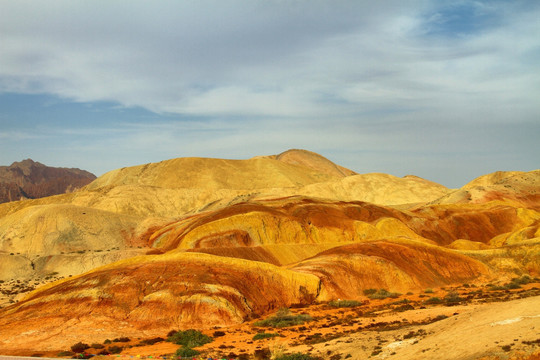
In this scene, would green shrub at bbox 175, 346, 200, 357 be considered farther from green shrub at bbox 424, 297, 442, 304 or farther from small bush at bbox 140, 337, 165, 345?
green shrub at bbox 424, 297, 442, 304

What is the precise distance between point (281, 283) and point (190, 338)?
12.8 meters

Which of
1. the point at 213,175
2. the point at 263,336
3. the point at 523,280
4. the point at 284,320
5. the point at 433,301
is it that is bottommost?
the point at 523,280

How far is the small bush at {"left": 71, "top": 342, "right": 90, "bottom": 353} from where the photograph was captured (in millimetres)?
25625

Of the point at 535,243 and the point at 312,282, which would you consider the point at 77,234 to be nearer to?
the point at 312,282

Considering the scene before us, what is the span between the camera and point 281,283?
39219 mm

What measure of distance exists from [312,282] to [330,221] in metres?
31.8

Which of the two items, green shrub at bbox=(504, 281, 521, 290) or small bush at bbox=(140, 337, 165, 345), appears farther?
green shrub at bbox=(504, 281, 521, 290)

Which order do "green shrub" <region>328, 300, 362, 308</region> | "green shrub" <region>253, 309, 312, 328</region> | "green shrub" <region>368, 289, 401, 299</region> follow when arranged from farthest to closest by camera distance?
"green shrub" <region>368, 289, 401, 299</region> → "green shrub" <region>328, 300, 362, 308</region> → "green shrub" <region>253, 309, 312, 328</region>

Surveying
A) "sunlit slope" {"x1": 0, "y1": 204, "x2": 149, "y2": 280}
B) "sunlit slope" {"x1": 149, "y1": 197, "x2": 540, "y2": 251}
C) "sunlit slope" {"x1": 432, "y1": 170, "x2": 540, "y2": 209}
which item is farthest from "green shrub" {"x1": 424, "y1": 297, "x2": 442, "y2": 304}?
"sunlit slope" {"x1": 432, "y1": 170, "x2": 540, "y2": 209}

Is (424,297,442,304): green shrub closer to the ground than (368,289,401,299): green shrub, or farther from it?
farther from it

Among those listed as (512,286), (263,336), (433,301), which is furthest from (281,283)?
(512,286)

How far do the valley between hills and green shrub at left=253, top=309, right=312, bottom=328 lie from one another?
15 centimetres

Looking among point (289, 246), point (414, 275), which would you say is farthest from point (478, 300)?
point (289, 246)

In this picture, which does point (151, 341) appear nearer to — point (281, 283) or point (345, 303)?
point (281, 283)
